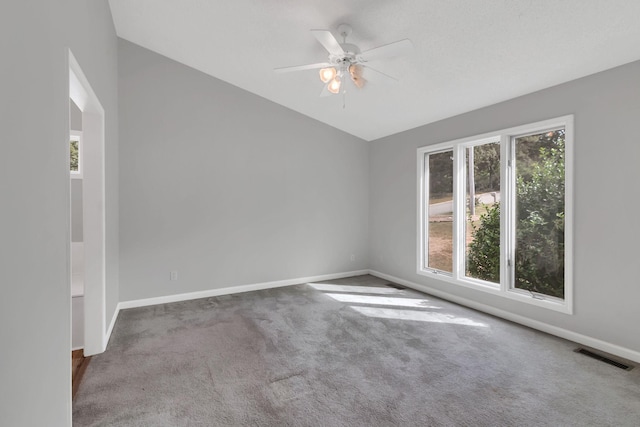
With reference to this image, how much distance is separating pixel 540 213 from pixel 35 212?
4.16 m

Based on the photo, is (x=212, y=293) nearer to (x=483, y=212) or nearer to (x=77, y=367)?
(x=77, y=367)

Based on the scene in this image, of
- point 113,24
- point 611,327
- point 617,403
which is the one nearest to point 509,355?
point 617,403

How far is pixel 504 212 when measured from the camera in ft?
12.2

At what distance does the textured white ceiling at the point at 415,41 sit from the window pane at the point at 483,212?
654 mm

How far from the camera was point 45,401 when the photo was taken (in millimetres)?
1406

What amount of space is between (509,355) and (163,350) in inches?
121

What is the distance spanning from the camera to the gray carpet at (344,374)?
80.0 inches

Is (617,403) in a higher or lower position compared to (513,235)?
lower

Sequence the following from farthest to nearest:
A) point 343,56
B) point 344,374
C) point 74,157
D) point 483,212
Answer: point 74,157, point 483,212, point 343,56, point 344,374

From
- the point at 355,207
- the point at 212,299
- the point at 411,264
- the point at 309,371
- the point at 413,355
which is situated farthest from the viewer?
→ the point at 355,207

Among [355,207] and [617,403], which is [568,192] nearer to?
[617,403]

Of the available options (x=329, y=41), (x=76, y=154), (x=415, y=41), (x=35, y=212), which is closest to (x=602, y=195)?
(x=415, y=41)

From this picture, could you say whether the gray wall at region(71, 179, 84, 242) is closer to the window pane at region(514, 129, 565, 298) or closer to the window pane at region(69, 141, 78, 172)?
the window pane at region(69, 141, 78, 172)

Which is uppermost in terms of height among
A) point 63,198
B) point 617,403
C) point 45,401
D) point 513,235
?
point 63,198
